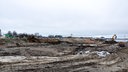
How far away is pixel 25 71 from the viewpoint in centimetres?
1275

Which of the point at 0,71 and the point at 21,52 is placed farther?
the point at 21,52

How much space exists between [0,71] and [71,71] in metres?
3.80

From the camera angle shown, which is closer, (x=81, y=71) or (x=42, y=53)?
(x=81, y=71)

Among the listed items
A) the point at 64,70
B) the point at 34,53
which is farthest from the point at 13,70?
the point at 34,53

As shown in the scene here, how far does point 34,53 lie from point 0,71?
983 cm

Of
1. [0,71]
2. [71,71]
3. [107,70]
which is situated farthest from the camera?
[107,70]

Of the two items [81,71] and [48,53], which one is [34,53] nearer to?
[48,53]

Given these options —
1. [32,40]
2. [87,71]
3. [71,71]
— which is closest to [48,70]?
[71,71]

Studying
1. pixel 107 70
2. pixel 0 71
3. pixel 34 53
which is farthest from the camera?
pixel 34 53

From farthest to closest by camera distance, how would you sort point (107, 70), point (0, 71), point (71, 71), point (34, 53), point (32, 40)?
point (32, 40), point (34, 53), point (107, 70), point (71, 71), point (0, 71)

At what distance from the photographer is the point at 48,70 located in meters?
13.3

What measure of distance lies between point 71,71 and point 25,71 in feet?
8.26

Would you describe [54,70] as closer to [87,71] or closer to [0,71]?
[87,71]

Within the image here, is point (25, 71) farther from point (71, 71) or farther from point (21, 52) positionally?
point (21, 52)
